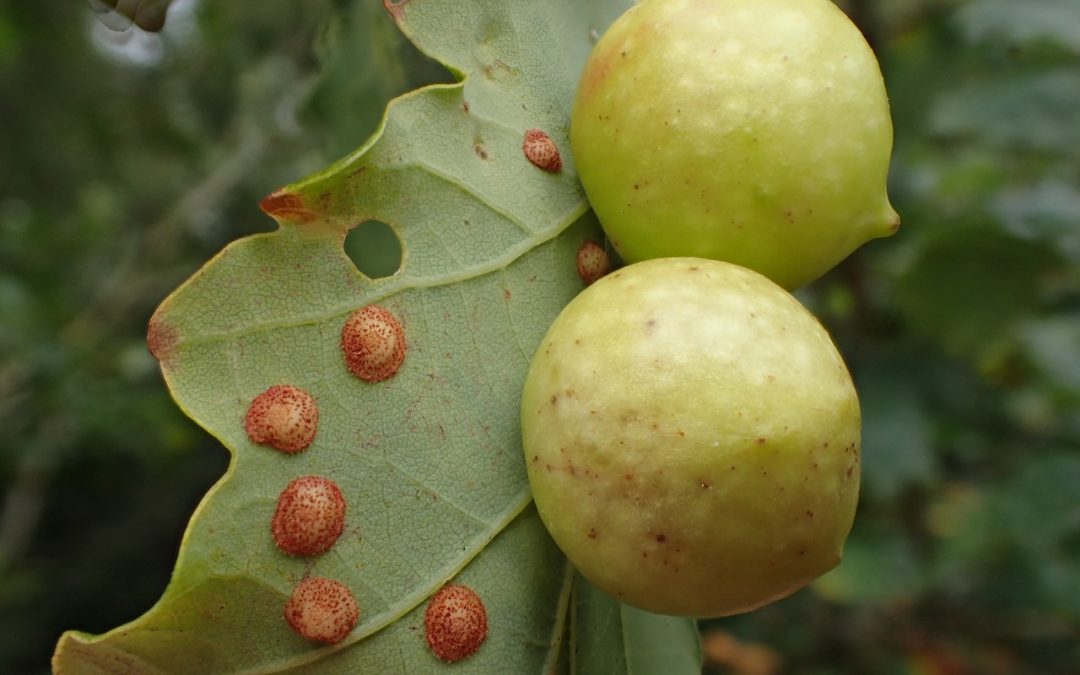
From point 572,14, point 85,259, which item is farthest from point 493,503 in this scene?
point 85,259

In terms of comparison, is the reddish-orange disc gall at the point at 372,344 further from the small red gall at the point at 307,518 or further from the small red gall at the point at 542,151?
the small red gall at the point at 542,151

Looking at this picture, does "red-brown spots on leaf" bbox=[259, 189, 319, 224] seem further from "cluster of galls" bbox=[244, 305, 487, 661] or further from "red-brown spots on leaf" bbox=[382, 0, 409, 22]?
"red-brown spots on leaf" bbox=[382, 0, 409, 22]

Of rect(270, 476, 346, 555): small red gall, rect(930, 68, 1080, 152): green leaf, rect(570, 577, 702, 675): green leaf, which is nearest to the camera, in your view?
rect(270, 476, 346, 555): small red gall

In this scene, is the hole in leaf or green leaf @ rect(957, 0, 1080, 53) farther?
green leaf @ rect(957, 0, 1080, 53)

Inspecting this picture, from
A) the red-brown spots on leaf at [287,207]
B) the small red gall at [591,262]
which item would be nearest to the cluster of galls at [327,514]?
the red-brown spots on leaf at [287,207]

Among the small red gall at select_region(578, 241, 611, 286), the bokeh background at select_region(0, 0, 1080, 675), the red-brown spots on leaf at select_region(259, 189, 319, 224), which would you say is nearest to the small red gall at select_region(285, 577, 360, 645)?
the red-brown spots on leaf at select_region(259, 189, 319, 224)

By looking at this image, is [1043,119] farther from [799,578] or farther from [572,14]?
[799,578]
